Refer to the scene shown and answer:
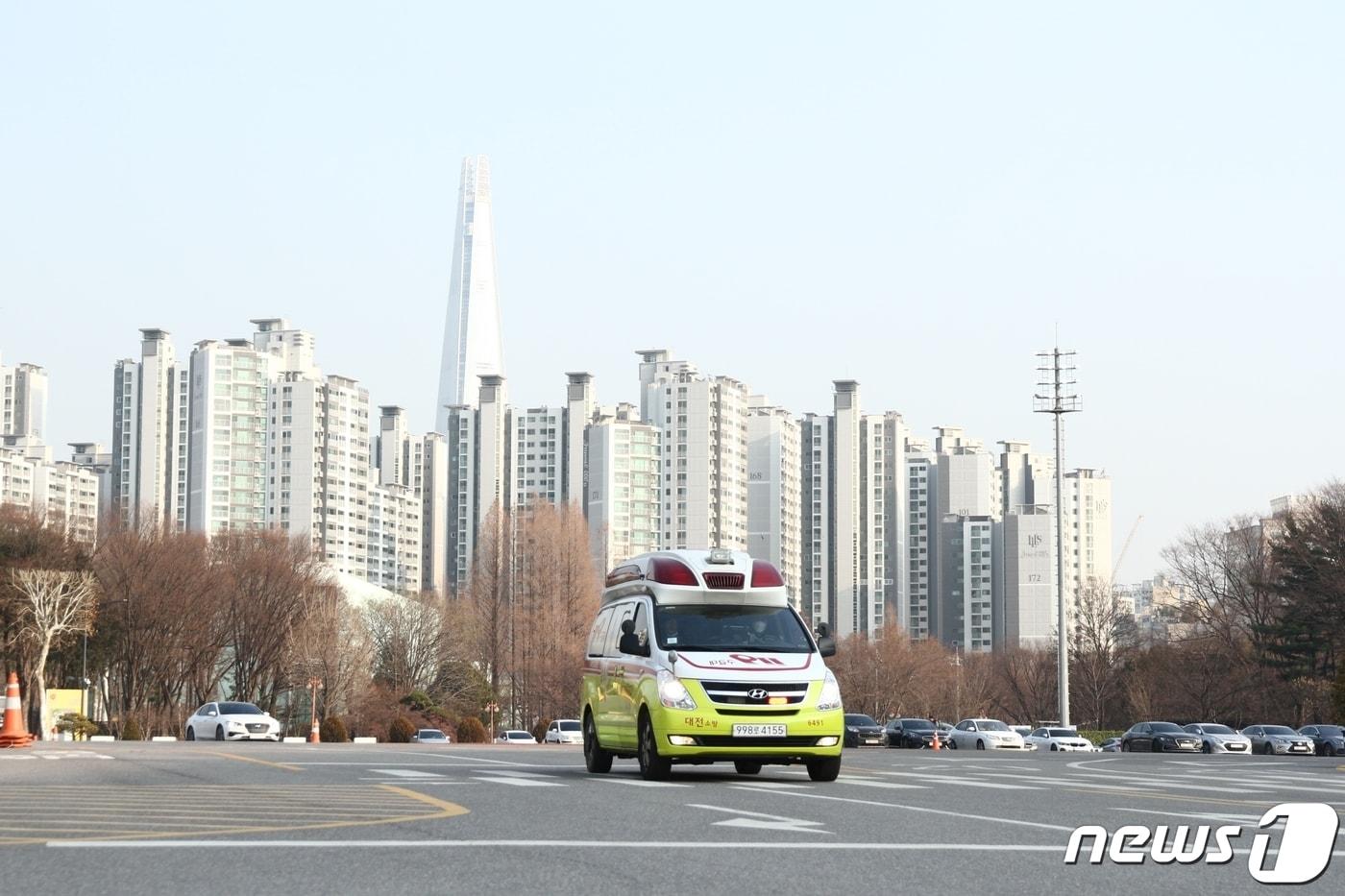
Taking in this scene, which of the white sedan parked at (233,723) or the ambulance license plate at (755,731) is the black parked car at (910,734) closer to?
the white sedan parked at (233,723)

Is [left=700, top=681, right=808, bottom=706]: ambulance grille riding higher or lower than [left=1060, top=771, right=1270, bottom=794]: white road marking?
higher

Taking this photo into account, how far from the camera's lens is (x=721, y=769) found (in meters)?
23.8

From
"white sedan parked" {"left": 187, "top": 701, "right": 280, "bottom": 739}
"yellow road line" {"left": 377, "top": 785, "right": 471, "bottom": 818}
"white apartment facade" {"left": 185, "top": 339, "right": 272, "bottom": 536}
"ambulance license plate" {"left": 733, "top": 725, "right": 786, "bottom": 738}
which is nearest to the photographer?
"yellow road line" {"left": 377, "top": 785, "right": 471, "bottom": 818}

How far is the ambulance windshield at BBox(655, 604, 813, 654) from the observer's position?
19766 mm

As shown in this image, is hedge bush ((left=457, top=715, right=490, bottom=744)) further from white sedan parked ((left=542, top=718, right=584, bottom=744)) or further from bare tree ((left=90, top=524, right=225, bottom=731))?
bare tree ((left=90, top=524, right=225, bottom=731))

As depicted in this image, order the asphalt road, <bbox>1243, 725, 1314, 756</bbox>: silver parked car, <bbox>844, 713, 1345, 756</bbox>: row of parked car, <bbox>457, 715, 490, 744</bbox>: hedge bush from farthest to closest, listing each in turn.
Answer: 1. <bbox>457, 715, 490, 744</bbox>: hedge bush
2. <bbox>1243, 725, 1314, 756</bbox>: silver parked car
3. <bbox>844, 713, 1345, 756</bbox>: row of parked car
4. the asphalt road

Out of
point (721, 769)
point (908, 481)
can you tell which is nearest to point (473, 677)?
point (721, 769)

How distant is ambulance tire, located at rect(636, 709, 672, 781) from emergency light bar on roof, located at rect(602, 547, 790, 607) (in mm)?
1517

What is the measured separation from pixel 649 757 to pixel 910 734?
4332cm

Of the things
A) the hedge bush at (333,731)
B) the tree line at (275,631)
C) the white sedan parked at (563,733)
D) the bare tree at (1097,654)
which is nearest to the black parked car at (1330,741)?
the white sedan parked at (563,733)

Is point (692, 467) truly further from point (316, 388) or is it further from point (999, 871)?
point (999, 871)

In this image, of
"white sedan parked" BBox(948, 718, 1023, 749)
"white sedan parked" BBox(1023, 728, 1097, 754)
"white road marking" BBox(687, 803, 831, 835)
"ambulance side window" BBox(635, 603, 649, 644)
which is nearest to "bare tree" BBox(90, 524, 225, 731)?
"white sedan parked" BBox(948, 718, 1023, 749)

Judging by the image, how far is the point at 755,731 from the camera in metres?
18.7

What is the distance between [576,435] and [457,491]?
62.4 feet
